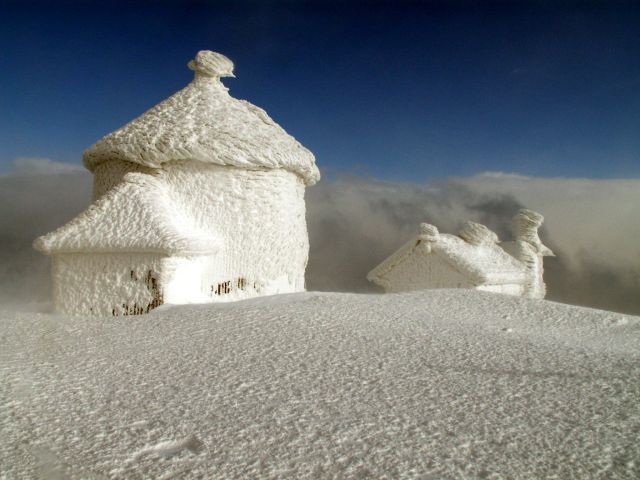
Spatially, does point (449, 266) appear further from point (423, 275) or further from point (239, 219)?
point (239, 219)

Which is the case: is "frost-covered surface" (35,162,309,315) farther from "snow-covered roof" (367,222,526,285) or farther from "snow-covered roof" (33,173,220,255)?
"snow-covered roof" (367,222,526,285)

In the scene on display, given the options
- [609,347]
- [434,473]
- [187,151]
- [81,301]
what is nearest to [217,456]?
[434,473]

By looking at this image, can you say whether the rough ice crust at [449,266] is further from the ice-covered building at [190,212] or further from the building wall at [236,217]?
the building wall at [236,217]

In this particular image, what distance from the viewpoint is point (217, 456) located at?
2.17 meters

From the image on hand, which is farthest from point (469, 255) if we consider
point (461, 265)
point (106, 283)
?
point (106, 283)

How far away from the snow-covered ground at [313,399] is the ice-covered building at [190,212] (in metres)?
1.28

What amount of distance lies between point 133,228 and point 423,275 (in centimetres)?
837

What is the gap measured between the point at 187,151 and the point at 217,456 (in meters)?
5.46

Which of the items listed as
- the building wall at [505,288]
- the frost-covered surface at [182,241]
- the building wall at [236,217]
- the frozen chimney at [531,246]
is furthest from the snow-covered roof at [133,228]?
the frozen chimney at [531,246]

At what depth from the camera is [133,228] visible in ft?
20.7

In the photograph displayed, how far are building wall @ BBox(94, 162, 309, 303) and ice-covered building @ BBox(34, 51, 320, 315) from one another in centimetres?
2

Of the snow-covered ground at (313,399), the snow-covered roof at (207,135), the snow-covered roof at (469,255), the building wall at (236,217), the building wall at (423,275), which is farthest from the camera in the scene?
the building wall at (423,275)

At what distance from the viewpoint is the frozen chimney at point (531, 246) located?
1480 centimetres

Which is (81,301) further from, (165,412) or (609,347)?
(609,347)
